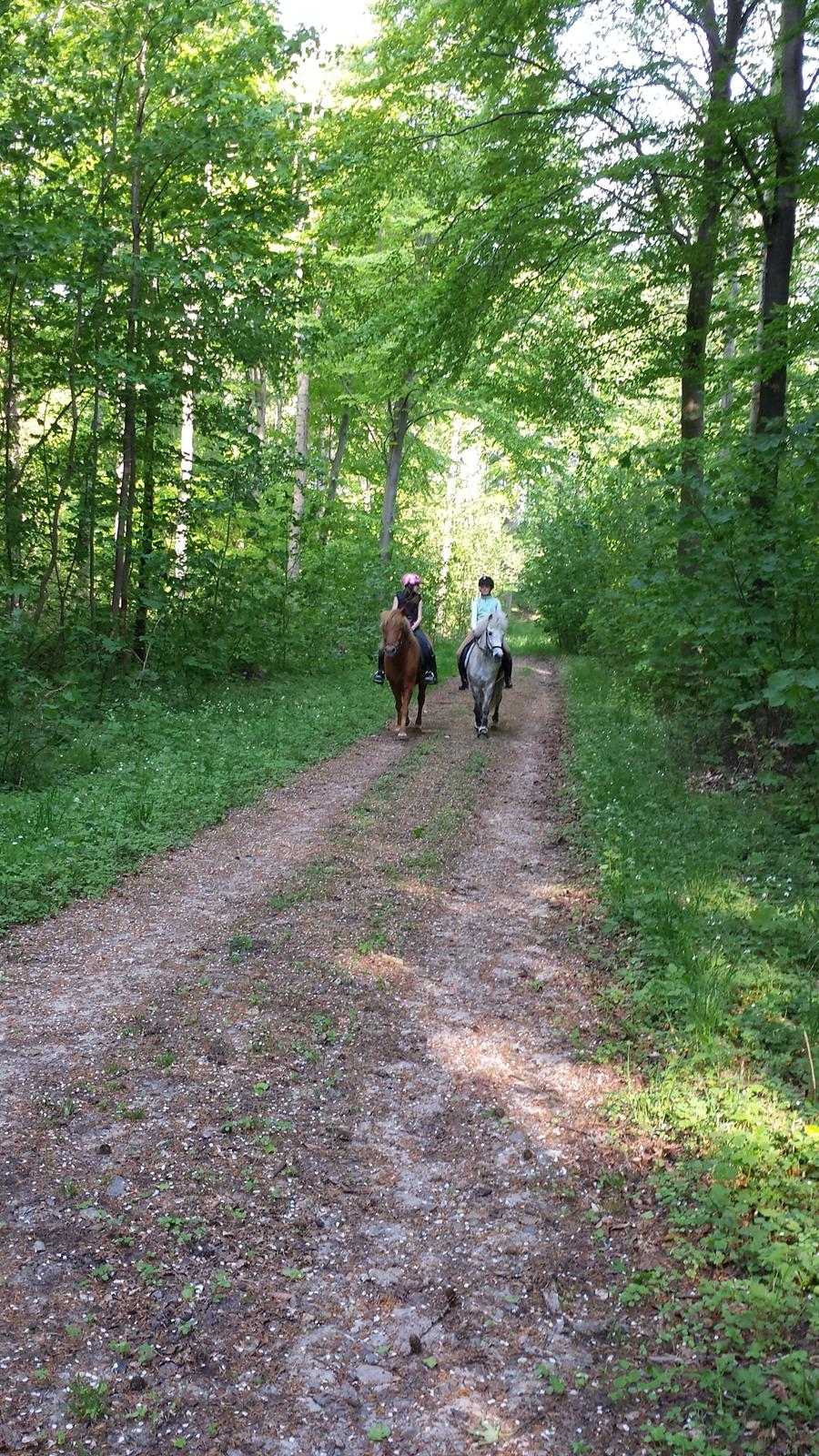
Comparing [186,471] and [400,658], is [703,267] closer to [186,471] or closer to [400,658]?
[400,658]

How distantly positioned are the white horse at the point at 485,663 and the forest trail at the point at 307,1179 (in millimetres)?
6938

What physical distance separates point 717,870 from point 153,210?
494 inches

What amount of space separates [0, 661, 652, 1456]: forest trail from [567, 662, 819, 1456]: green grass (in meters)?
0.22

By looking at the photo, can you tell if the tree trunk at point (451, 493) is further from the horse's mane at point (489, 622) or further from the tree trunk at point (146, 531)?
the horse's mane at point (489, 622)

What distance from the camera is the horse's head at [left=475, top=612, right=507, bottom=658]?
1316 centimetres

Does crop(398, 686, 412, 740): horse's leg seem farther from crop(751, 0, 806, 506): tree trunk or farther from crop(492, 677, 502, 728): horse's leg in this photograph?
crop(751, 0, 806, 506): tree trunk

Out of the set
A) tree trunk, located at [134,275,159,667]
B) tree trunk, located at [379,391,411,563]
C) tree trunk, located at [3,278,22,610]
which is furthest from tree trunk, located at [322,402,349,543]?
tree trunk, located at [3,278,22,610]

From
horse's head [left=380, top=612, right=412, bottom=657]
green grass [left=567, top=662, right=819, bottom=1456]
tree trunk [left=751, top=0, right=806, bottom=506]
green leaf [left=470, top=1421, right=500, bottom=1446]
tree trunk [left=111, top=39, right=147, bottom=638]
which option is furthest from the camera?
horse's head [left=380, top=612, right=412, bottom=657]

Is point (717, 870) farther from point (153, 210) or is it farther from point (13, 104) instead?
point (153, 210)

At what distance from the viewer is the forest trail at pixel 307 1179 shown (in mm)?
2562

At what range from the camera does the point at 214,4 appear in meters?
11.9

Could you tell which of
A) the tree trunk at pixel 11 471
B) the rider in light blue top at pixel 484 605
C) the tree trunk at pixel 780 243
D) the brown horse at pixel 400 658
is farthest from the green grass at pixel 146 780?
the tree trunk at pixel 780 243

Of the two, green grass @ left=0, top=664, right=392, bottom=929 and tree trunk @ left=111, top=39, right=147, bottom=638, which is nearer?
green grass @ left=0, top=664, right=392, bottom=929

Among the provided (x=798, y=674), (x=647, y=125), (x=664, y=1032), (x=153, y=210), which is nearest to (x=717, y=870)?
(x=798, y=674)
